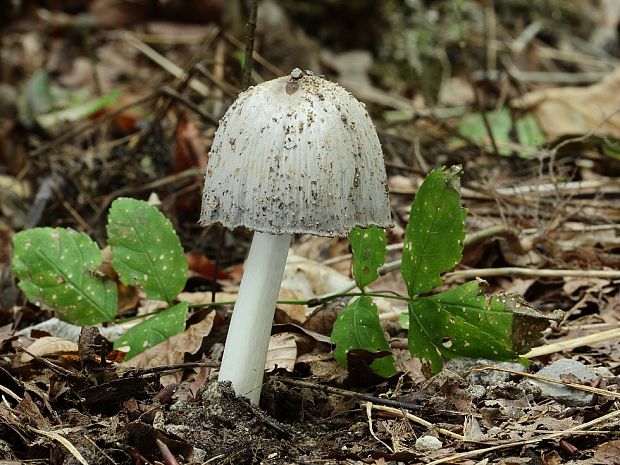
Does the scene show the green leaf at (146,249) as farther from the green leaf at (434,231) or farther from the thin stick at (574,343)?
the thin stick at (574,343)

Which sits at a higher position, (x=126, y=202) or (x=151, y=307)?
(x=126, y=202)

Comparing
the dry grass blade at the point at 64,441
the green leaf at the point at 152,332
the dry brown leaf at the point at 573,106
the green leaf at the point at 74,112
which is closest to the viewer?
the dry grass blade at the point at 64,441

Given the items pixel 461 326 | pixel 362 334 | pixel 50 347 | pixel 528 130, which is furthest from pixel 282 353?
pixel 528 130

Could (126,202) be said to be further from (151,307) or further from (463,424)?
(463,424)

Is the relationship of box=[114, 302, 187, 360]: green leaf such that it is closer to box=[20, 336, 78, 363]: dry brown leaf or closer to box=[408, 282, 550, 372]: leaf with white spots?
box=[20, 336, 78, 363]: dry brown leaf

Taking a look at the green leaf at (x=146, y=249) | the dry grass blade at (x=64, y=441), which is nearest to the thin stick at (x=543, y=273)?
the green leaf at (x=146, y=249)

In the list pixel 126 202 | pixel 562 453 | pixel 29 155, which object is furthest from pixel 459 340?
pixel 29 155

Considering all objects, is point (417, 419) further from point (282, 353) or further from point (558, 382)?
point (282, 353)

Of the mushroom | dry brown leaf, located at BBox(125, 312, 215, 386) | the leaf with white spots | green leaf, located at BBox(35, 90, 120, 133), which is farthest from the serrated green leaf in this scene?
green leaf, located at BBox(35, 90, 120, 133)
